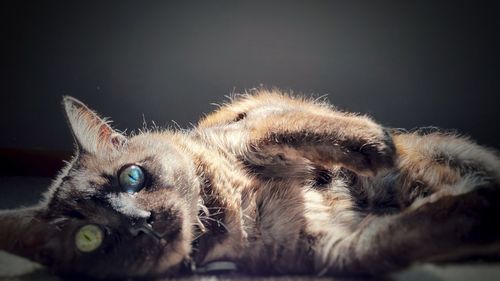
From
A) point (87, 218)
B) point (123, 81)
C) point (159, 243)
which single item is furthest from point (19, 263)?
point (123, 81)

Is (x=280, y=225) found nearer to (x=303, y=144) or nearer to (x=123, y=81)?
(x=303, y=144)

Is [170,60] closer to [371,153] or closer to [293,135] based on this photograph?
[293,135]

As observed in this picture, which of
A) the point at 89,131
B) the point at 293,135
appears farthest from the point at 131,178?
the point at 293,135

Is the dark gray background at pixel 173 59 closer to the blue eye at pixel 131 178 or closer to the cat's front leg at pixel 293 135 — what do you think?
the cat's front leg at pixel 293 135

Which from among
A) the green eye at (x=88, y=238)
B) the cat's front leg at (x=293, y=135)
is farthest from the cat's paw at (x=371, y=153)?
the green eye at (x=88, y=238)

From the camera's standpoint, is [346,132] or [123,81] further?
[123,81]
